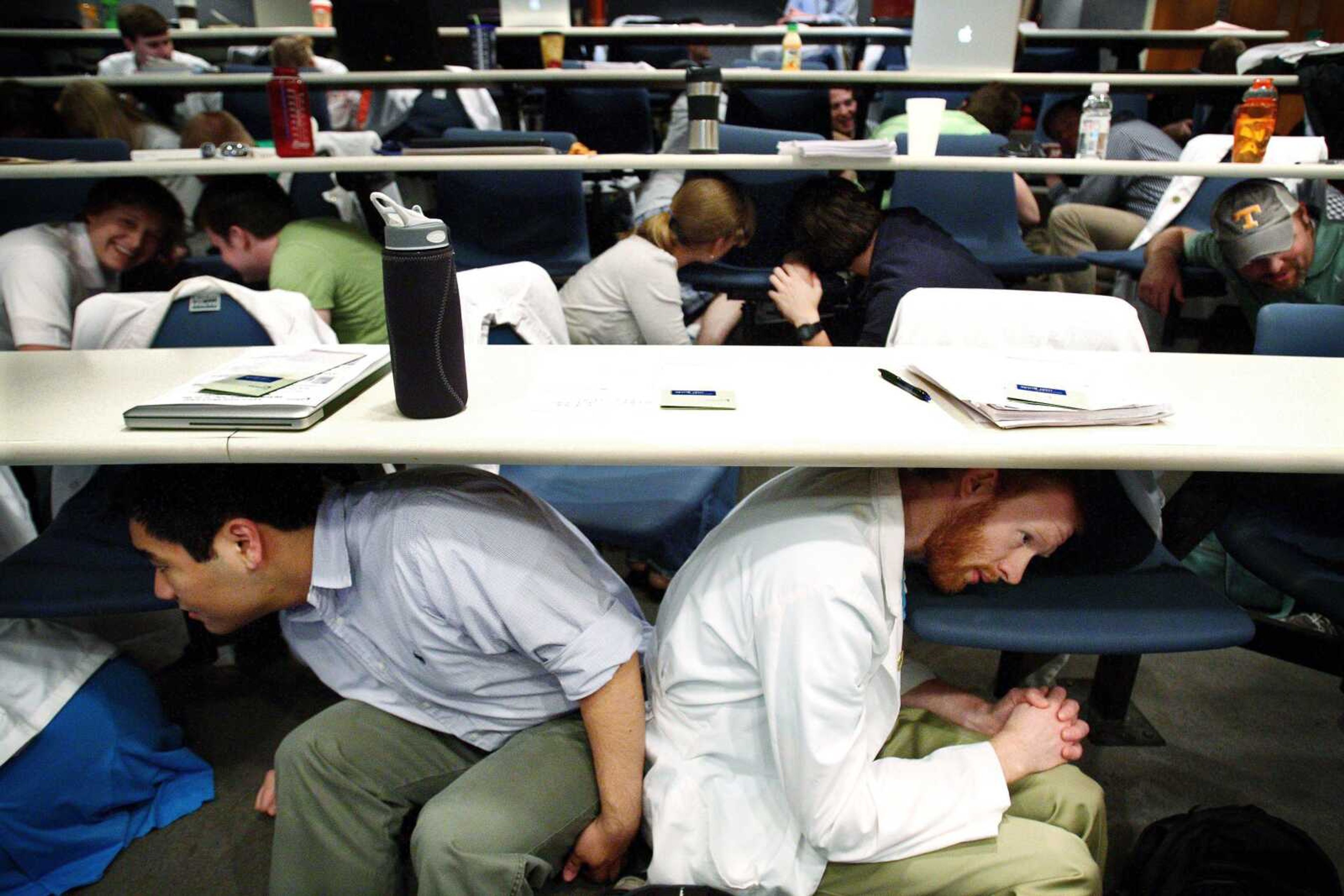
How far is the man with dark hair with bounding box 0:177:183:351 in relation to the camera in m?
2.10

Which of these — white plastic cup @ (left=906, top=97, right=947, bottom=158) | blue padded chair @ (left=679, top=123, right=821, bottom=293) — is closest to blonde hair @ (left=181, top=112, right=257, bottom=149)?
blue padded chair @ (left=679, top=123, right=821, bottom=293)

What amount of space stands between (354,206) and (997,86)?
2344mm

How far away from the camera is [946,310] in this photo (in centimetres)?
157

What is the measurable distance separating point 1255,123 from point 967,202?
2.81 ft

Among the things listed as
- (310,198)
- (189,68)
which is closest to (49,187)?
(310,198)

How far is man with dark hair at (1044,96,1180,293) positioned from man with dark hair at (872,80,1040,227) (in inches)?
6.3

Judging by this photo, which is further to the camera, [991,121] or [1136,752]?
[991,121]

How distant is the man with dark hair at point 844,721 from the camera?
1.00 meters

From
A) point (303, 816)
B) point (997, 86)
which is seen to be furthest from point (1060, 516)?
point (997, 86)

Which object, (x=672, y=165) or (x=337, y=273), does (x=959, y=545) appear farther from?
(x=337, y=273)

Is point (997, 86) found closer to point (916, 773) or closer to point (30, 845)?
point (916, 773)

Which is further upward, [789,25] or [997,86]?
[789,25]

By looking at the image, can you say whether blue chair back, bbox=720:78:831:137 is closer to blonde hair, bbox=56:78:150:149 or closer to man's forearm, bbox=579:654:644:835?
blonde hair, bbox=56:78:150:149

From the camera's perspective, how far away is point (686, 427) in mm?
1024
